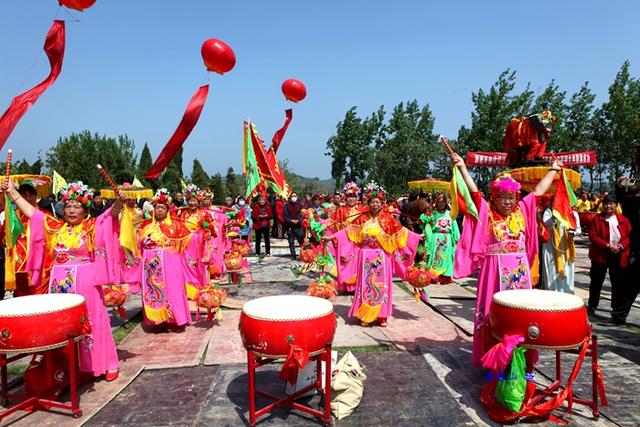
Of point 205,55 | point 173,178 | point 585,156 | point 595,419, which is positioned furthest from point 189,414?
point 173,178

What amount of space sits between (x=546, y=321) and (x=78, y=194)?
3.92m

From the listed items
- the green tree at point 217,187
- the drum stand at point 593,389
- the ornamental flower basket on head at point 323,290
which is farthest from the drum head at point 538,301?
the green tree at point 217,187

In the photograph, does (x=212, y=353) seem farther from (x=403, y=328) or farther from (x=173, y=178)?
(x=173, y=178)

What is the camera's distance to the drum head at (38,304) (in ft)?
9.82

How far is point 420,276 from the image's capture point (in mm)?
5156

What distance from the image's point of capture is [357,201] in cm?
690

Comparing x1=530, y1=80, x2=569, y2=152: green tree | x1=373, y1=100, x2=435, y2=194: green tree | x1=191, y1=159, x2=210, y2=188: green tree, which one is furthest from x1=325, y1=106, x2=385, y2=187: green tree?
x1=191, y1=159, x2=210, y2=188: green tree

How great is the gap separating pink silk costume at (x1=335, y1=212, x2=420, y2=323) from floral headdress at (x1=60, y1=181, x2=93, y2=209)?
10.4 ft

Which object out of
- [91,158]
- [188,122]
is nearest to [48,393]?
[188,122]

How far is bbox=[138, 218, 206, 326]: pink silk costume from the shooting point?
5.37 m

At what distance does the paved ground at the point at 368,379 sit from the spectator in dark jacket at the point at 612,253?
0.28 metres

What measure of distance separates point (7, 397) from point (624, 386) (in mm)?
5023

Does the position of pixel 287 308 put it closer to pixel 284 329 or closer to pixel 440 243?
pixel 284 329

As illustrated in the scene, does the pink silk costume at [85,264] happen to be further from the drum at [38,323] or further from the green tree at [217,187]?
the green tree at [217,187]
